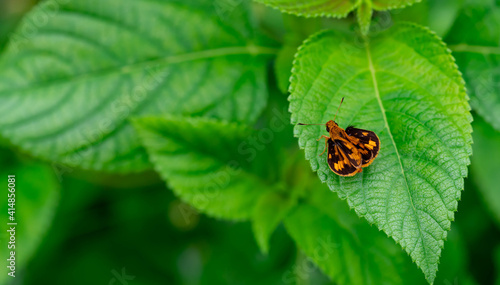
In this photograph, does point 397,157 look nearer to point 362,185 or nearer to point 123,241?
point 362,185

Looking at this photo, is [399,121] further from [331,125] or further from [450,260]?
[450,260]

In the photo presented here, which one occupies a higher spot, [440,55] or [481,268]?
[440,55]

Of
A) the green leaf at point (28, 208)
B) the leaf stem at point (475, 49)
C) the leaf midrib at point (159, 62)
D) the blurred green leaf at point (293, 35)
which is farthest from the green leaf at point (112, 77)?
the leaf stem at point (475, 49)

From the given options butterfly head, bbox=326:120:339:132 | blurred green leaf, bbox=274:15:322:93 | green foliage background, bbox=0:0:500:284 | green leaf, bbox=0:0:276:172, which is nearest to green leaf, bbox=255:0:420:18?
green foliage background, bbox=0:0:500:284

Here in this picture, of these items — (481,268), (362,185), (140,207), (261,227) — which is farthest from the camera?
(140,207)

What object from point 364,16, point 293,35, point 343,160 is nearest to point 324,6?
point 364,16

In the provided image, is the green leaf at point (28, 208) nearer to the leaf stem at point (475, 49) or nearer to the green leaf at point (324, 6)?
the green leaf at point (324, 6)

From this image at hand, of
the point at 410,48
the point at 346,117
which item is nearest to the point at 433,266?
the point at 346,117
